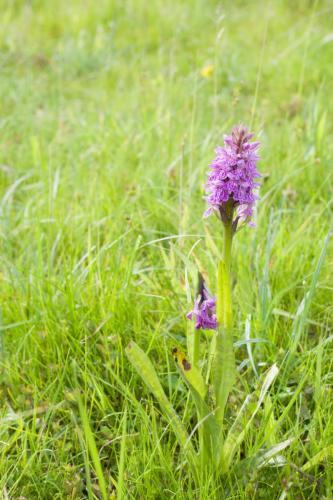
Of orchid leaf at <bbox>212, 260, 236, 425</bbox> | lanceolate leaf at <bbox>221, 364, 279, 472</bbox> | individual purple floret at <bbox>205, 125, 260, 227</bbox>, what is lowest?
lanceolate leaf at <bbox>221, 364, 279, 472</bbox>

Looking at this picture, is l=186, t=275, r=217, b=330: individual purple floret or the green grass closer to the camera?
l=186, t=275, r=217, b=330: individual purple floret

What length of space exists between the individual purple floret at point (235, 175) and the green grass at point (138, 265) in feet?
0.56

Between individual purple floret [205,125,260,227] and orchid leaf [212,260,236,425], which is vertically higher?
individual purple floret [205,125,260,227]

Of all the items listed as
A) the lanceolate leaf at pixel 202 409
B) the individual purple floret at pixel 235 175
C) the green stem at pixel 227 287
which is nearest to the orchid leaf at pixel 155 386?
the lanceolate leaf at pixel 202 409

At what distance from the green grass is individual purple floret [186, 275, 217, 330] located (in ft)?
0.15

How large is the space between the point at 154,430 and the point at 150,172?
1.40 meters

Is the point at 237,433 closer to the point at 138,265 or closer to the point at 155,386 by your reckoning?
the point at 155,386

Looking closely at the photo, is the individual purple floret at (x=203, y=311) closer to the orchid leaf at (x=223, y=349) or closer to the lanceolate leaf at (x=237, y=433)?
the orchid leaf at (x=223, y=349)

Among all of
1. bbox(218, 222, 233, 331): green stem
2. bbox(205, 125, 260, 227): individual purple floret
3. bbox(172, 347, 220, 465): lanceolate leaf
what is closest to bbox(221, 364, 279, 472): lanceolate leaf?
bbox(172, 347, 220, 465): lanceolate leaf

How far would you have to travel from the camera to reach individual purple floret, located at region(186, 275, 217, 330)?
1215 millimetres

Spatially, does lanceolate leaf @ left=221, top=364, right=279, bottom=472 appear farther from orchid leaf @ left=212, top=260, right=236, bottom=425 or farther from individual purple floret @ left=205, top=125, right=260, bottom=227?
individual purple floret @ left=205, top=125, right=260, bottom=227

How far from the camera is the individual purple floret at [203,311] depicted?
1.21 metres

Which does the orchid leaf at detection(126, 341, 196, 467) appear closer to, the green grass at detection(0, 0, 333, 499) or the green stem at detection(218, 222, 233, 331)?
the green grass at detection(0, 0, 333, 499)

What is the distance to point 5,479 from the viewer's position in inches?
51.7
